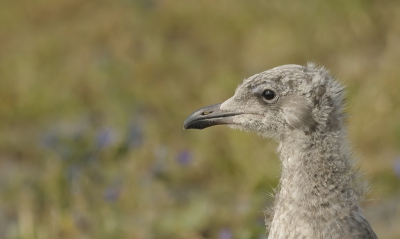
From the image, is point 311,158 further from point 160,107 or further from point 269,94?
point 160,107

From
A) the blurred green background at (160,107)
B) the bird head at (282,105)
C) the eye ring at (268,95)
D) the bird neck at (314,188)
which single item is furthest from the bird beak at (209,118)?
the blurred green background at (160,107)

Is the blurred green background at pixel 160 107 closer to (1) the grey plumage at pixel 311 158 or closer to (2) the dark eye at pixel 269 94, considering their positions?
(1) the grey plumage at pixel 311 158

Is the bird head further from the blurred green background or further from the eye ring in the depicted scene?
the blurred green background

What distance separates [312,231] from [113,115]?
367cm

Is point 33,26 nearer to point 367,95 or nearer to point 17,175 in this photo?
point 17,175

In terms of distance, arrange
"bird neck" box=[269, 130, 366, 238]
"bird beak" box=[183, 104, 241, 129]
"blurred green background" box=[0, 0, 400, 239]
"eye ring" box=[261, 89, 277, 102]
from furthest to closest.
A: "blurred green background" box=[0, 0, 400, 239] → "bird beak" box=[183, 104, 241, 129] → "eye ring" box=[261, 89, 277, 102] → "bird neck" box=[269, 130, 366, 238]

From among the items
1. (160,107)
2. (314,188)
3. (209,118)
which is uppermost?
(160,107)

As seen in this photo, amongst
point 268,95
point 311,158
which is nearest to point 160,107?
point 268,95

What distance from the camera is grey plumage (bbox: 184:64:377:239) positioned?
123 inches

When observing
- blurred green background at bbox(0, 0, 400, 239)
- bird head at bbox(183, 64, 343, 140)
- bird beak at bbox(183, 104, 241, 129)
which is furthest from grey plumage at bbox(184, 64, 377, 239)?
blurred green background at bbox(0, 0, 400, 239)

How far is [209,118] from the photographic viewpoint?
3.48m

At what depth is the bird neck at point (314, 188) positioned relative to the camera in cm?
311

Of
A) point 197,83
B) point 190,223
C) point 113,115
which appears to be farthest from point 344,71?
point 190,223

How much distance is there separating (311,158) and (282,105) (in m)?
0.28
